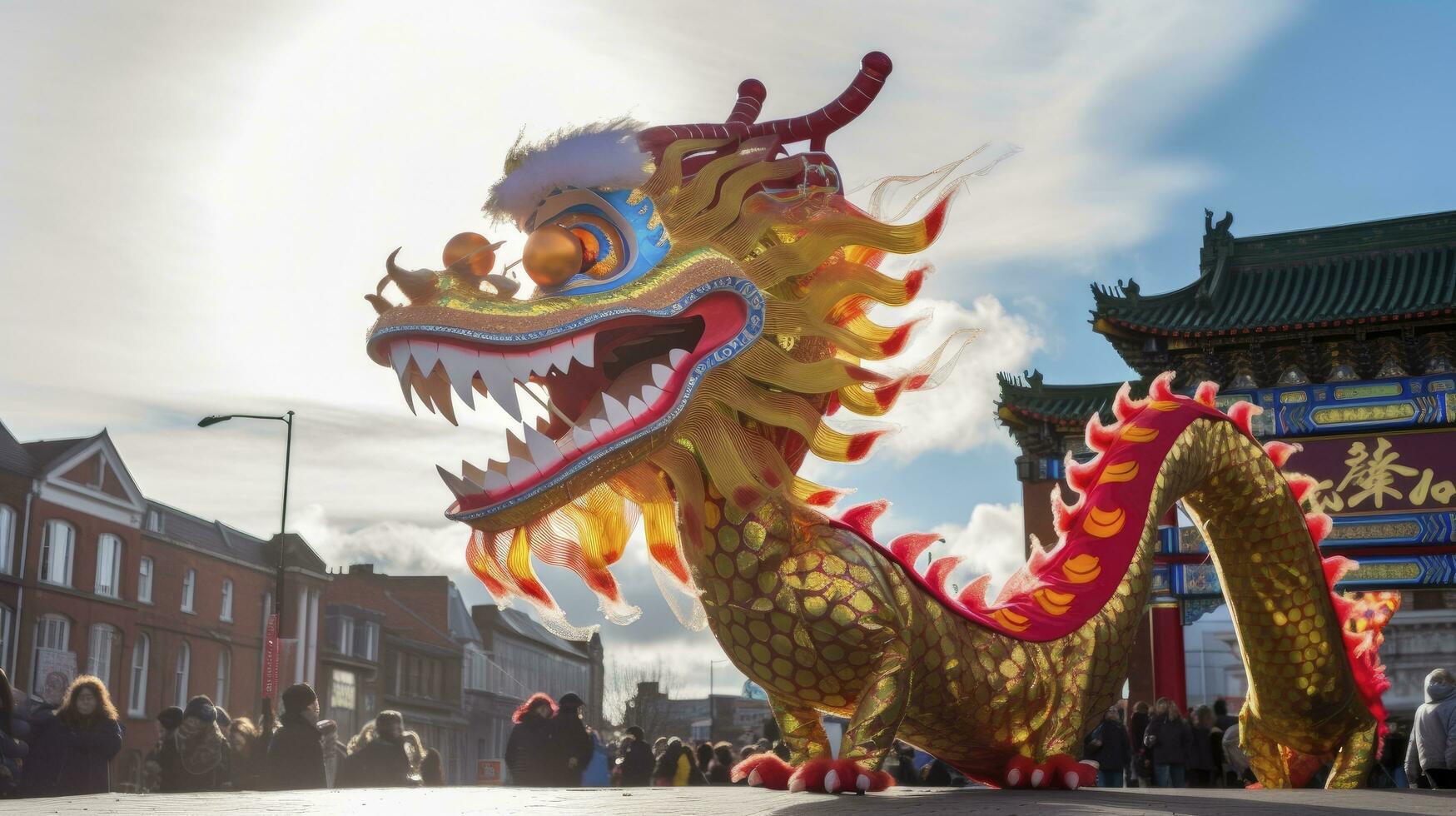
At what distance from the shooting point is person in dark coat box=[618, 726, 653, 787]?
8.24m

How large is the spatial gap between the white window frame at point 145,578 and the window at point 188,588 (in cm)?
115

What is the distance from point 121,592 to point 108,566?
0.59 m

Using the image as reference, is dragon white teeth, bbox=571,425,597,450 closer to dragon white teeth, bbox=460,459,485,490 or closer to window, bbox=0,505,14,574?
dragon white teeth, bbox=460,459,485,490

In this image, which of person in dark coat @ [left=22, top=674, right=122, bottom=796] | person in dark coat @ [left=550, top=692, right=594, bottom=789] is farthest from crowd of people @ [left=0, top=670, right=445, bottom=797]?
person in dark coat @ [left=550, top=692, right=594, bottom=789]

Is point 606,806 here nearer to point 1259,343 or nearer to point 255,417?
point 255,417

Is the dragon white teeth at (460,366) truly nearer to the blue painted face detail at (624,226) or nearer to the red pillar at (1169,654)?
the blue painted face detail at (624,226)

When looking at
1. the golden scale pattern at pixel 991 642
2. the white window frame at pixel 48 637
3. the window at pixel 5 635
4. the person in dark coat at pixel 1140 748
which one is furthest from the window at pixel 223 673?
the golden scale pattern at pixel 991 642

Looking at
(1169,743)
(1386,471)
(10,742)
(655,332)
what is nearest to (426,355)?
(655,332)

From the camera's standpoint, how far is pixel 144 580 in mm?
28531

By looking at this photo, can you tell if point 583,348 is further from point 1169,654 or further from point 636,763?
point 1169,654

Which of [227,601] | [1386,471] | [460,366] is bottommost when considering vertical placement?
[227,601]

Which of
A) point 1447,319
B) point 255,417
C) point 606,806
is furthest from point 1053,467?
point 606,806

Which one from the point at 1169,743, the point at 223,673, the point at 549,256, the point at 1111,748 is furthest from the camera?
the point at 223,673

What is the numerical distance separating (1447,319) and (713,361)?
16979 millimetres
